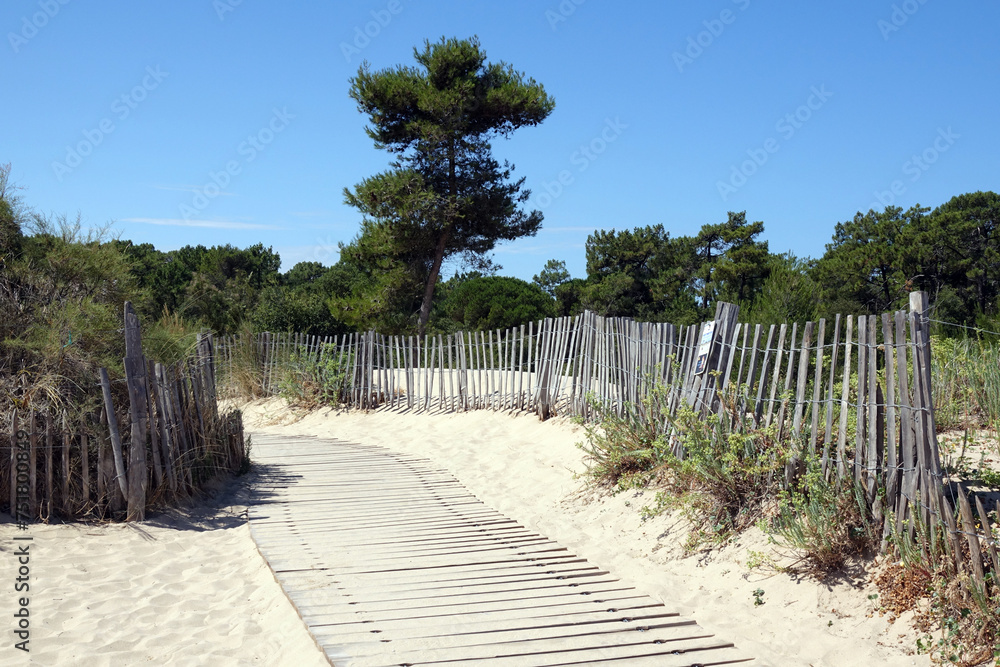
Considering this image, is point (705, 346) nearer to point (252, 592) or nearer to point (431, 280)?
point (252, 592)

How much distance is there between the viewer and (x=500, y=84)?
62.6 feet

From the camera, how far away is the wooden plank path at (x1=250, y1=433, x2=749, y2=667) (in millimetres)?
3660

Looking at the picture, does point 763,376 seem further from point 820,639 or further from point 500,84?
point 500,84

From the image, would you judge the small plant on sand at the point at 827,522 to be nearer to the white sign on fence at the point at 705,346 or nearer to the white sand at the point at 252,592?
the white sand at the point at 252,592

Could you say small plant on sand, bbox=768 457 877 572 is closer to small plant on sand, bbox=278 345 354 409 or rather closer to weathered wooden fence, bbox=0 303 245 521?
weathered wooden fence, bbox=0 303 245 521

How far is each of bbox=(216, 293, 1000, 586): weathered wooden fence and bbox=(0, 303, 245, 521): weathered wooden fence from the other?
3956mm

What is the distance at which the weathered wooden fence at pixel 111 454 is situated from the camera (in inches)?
214

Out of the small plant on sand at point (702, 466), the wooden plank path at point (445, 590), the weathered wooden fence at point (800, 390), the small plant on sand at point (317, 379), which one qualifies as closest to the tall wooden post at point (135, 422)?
the wooden plank path at point (445, 590)

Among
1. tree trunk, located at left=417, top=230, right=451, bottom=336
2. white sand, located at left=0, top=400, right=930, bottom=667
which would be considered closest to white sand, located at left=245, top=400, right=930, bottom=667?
white sand, located at left=0, top=400, right=930, bottom=667

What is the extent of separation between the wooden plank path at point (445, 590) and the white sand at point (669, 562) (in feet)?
0.65

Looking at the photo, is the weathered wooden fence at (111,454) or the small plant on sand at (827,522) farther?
the weathered wooden fence at (111,454)

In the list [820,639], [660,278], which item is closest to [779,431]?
[820,639]

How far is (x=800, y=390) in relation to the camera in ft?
15.6

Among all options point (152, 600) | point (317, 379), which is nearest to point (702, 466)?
point (152, 600)
